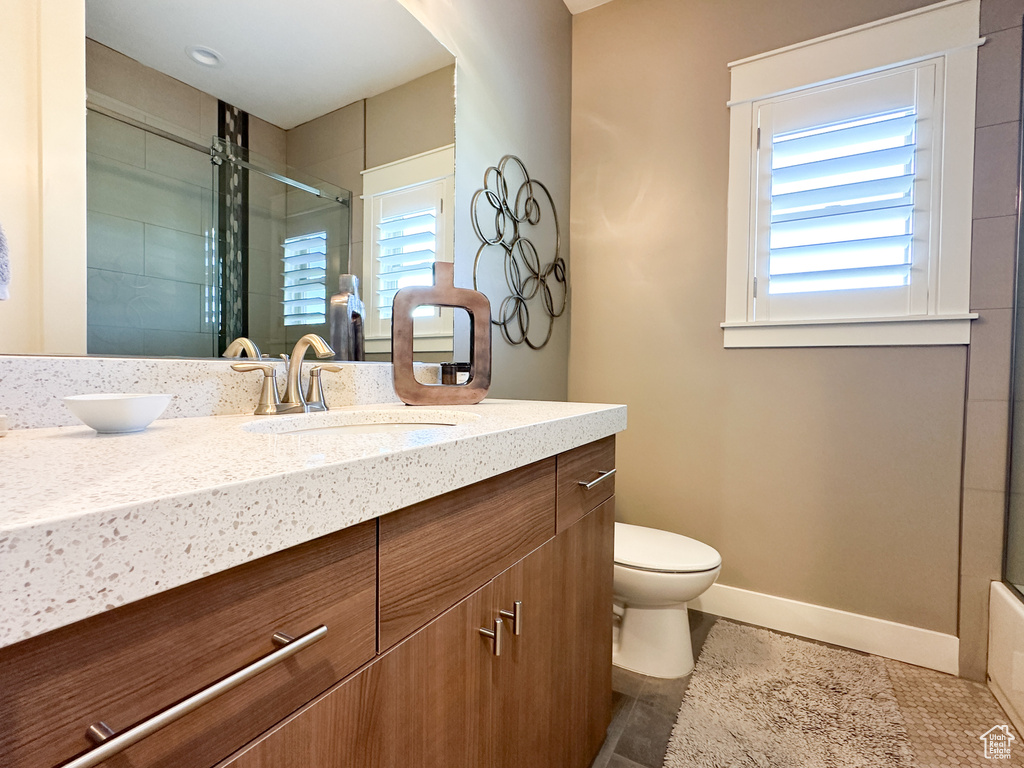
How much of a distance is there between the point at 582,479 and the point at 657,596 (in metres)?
0.74

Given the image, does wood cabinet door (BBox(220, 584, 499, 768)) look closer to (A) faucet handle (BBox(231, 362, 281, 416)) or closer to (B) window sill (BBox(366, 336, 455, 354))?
(A) faucet handle (BBox(231, 362, 281, 416))

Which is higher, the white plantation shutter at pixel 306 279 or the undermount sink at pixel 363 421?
the white plantation shutter at pixel 306 279

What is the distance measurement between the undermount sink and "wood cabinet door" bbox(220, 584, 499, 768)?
0.35m

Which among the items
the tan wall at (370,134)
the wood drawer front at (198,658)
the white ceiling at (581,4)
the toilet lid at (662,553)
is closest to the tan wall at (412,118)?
the tan wall at (370,134)

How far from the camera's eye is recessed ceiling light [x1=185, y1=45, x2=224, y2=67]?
36.1 inches

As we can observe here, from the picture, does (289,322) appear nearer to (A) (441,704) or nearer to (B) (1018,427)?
(A) (441,704)

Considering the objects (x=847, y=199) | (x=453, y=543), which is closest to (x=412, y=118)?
(x=453, y=543)

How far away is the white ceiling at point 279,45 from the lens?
0.85 m

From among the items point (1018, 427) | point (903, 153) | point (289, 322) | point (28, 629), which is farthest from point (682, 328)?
point (28, 629)

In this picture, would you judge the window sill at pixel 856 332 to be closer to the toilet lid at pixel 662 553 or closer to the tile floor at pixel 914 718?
the toilet lid at pixel 662 553

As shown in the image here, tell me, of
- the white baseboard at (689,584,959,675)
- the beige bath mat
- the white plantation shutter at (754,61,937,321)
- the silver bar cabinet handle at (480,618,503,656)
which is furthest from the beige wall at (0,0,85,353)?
the white baseboard at (689,584,959,675)

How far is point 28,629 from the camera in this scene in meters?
0.27

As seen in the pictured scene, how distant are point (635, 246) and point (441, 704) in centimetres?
192

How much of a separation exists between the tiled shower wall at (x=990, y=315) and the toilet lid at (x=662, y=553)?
83 centimetres
